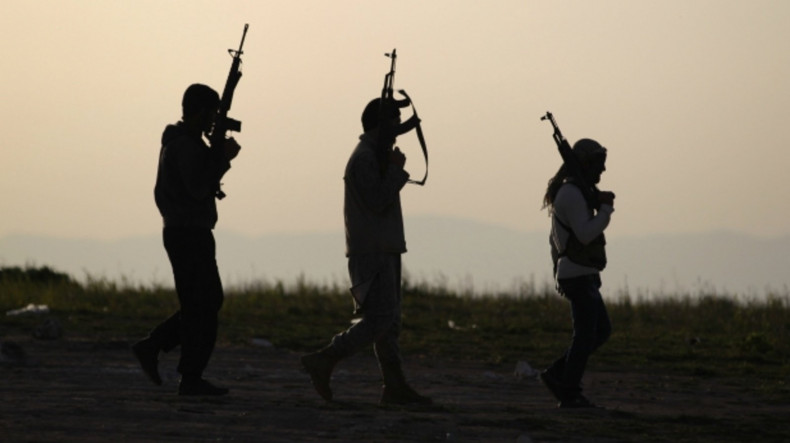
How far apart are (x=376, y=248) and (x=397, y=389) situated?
1.00m

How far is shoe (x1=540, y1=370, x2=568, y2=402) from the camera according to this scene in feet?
37.6

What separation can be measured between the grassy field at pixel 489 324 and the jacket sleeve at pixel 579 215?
317 cm

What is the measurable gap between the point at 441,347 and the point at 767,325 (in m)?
5.40

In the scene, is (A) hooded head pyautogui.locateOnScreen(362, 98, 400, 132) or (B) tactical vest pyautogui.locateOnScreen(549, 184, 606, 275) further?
(B) tactical vest pyautogui.locateOnScreen(549, 184, 606, 275)

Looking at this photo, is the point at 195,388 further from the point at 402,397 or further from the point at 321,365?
the point at 402,397

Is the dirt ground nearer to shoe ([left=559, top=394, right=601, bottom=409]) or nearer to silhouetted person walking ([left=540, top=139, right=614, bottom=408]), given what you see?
shoe ([left=559, top=394, right=601, bottom=409])

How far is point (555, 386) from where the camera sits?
11.5m

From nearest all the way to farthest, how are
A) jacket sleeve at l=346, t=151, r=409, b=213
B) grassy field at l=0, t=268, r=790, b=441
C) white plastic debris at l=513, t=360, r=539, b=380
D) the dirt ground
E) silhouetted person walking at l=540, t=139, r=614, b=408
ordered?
the dirt ground
jacket sleeve at l=346, t=151, r=409, b=213
silhouetted person walking at l=540, t=139, r=614, b=408
white plastic debris at l=513, t=360, r=539, b=380
grassy field at l=0, t=268, r=790, b=441

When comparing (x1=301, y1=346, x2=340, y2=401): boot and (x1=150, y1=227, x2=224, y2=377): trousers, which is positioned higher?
(x1=150, y1=227, x2=224, y2=377): trousers

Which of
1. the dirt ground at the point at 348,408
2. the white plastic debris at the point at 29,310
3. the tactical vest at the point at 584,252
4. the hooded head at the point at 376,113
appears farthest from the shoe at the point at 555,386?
the white plastic debris at the point at 29,310

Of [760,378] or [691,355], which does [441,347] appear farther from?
[760,378]

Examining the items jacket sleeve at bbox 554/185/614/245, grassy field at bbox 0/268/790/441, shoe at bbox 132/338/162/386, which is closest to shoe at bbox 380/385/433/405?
A: jacket sleeve at bbox 554/185/614/245

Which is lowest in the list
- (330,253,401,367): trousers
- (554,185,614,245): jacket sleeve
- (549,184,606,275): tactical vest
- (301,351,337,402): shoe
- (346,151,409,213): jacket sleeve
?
(301,351,337,402): shoe

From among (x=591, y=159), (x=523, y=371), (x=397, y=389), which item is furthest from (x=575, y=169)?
(x=523, y=371)
